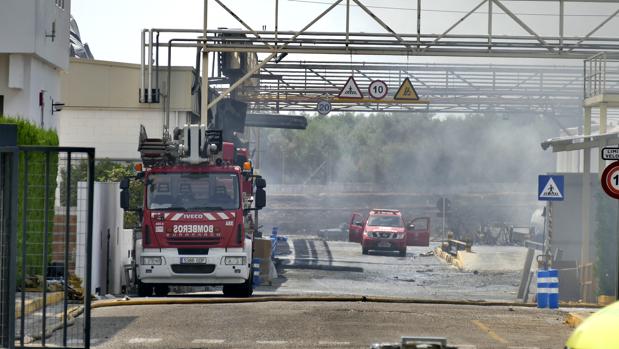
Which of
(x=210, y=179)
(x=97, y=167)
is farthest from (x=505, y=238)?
(x=210, y=179)

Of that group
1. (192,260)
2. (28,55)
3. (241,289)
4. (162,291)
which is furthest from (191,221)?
(28,55)

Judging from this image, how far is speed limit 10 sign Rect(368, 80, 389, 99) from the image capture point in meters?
34.9

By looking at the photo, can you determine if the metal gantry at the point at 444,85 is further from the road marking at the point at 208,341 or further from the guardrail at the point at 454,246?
the road marking at the point at 208,341

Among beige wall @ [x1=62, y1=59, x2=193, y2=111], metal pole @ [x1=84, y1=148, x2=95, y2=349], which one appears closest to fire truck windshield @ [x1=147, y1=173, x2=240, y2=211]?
metal pole @ [x1=84, y1=148, x2=95, y2=349]

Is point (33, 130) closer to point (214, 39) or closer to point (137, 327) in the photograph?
point (137, 327)

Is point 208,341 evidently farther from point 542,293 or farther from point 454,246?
point 454,246

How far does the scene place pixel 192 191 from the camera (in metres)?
21.1

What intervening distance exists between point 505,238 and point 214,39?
36.2 metres

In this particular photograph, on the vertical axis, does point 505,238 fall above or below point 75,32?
below

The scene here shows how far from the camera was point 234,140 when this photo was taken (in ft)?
119

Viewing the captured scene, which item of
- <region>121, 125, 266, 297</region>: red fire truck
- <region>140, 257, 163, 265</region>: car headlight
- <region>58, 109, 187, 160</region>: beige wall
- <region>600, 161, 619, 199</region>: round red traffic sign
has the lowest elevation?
<region>140, 257, 163, 265</region>: car headlight

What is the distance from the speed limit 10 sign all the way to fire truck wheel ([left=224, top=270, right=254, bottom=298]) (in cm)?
1411

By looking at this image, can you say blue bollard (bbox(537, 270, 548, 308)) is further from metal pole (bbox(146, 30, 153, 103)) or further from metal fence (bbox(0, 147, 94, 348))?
metal pole (bbox(146, 30, 153, 103))

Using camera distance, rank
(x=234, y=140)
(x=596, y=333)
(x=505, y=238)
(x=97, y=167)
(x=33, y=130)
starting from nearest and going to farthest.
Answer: (x=596, y=333), (x=33, y=130), (x=97, y=167), (x=234, y=140), (x=505, y=238)
